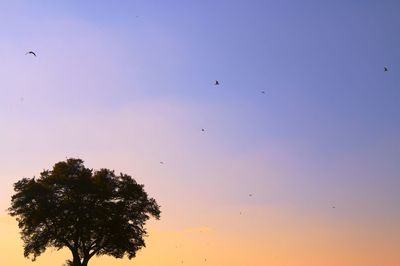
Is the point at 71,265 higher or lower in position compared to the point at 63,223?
lower

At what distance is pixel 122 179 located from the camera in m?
72.6

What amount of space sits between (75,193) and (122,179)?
18.1 ft

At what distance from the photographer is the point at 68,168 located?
7112 cm

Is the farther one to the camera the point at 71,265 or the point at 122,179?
the point at 122,179

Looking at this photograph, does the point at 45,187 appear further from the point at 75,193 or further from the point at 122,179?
the point at 122,179

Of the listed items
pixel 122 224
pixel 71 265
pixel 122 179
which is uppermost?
pixel 122 179

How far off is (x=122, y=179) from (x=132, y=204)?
9.95ft

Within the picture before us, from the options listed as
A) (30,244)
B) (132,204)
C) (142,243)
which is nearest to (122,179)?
(132,204)

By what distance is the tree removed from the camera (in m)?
69.8

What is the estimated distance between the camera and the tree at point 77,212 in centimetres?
6975

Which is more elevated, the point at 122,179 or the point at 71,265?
the point at 122,179

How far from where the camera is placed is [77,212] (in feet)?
229

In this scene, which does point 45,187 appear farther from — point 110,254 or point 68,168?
point 110,254

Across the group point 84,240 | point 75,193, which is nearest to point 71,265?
point 84,240
